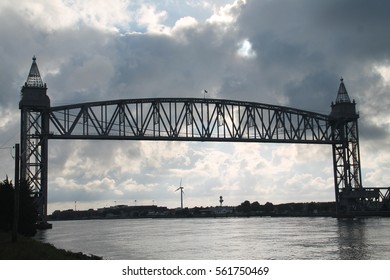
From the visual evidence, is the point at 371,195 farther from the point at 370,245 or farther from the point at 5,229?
the point at 5,229

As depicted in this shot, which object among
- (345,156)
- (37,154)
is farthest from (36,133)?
(345,156)

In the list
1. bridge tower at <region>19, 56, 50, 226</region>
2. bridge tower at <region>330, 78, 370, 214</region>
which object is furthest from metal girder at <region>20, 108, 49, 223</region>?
bridge tower at <region>330, 78, 370, 214</region>

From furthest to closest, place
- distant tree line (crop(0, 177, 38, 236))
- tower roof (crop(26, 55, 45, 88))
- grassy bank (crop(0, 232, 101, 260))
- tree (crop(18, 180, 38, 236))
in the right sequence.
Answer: tower roof (crop(26, 55, 45, 88)) < tree (crop(18, 180, 38, 236)) < distant tree line (crop(0, 177, 38, 236)) < grassy bank (crop(0, 232, 101, 260))

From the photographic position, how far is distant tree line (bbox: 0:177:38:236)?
48312 mm

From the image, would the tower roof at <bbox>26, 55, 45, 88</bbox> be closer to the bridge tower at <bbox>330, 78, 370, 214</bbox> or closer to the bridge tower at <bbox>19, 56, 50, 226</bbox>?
the bridge tower at <bbox>19, 56, 50, 226</bbox>

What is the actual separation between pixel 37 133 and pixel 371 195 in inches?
2482

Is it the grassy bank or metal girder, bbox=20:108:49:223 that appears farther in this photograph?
metal girder, bbox=20:108:49:223

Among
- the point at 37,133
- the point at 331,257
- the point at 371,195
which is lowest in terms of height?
the point at 331,257

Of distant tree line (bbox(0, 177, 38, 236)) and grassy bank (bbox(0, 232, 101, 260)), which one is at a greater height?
distant tree line (bbox(0, 177, 38, 236))

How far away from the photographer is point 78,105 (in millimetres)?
95875

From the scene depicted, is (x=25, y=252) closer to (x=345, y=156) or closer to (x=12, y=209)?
(x=12, y=209)

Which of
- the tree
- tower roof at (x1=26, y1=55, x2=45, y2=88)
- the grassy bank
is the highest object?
tower roof at (x1=26, y1=55, x2=45, y2=88)

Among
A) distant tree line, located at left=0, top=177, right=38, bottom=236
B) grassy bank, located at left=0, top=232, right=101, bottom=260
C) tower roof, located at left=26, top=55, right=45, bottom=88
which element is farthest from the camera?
tower roof, located at left=26, top=55, right=45, bottom=88
